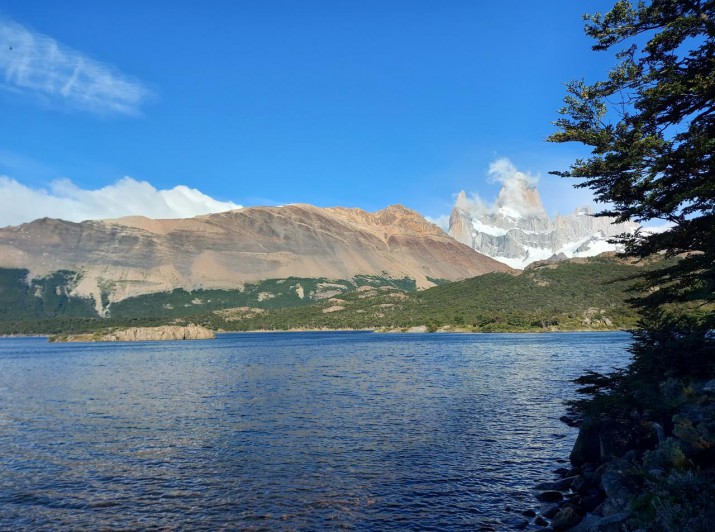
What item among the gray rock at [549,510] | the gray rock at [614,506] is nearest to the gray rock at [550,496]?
the gray rock at [549,510]

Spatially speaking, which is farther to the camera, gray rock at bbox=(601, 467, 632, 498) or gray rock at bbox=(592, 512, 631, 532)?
gray rock at bbox=(601, 467, 632, 498)

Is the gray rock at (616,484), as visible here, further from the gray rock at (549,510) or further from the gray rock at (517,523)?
the gray rock at (517,523)

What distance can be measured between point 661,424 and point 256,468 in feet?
81.5

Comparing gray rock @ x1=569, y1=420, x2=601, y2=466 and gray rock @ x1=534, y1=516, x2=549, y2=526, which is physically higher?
gray rock @ x1=569, y1=420, x2=601, y2=466

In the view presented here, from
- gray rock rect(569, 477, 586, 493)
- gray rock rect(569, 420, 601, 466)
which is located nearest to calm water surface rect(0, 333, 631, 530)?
gray rock rect(569, 420, 601, 466)

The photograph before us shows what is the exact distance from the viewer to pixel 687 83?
68.7 ft

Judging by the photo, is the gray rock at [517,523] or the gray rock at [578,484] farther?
the gray rock at [578,484]

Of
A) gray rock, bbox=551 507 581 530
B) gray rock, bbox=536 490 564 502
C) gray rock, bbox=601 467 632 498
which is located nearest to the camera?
gray rock, bbox=601 467 632 498

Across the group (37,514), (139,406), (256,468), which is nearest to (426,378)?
(139,406)

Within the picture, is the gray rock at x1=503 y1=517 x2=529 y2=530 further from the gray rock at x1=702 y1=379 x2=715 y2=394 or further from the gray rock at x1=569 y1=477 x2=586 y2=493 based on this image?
the gray rock at x1=702 y1=379 x2=715 y2=394

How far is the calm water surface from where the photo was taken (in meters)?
25.6

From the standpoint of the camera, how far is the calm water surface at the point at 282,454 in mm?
25578

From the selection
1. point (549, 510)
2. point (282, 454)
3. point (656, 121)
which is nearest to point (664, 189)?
point (656, 121)

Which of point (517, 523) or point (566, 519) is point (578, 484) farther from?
point (517, 523)
